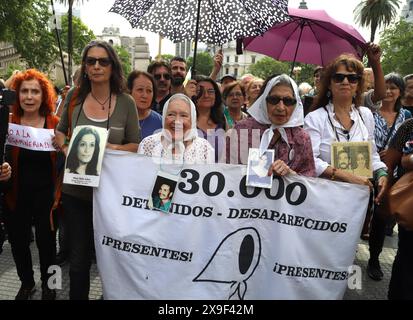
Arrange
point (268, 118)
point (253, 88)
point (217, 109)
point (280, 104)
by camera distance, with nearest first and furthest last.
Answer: point (280, 104), point (268, 118), point (217, 109), point (253, 88)

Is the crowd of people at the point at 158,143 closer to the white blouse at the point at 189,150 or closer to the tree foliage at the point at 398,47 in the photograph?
the white blouse at the point at 189,150

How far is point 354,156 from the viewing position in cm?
300

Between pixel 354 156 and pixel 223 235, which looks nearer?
pixel 223 235

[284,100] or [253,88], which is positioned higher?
[253,88]

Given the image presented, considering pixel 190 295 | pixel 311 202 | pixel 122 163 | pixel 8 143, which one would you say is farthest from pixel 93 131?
pixel 311 202

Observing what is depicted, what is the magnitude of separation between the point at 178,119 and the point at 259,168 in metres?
0.70

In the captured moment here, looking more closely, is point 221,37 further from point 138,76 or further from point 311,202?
point 311,202

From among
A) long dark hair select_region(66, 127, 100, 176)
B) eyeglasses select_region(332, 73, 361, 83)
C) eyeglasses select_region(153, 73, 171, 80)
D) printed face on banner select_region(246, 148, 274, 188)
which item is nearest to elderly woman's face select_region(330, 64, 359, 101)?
eyeglasses select_region(332, 73, 361, 83)

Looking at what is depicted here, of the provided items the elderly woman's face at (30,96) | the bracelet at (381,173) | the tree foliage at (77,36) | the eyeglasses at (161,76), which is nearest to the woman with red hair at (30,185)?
the elderly woman's face at (30,96)

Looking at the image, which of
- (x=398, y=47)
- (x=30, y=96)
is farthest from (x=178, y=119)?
(x=398, y=47)

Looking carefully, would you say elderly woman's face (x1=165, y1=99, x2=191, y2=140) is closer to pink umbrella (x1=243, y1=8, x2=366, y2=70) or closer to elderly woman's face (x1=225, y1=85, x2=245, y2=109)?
elderly woman's face (x1=225, y1=85, x2=245, y2=109)

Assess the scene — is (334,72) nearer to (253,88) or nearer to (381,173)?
(381,173)

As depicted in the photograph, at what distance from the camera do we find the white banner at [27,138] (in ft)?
10.5

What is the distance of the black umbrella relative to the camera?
11.3 ft
